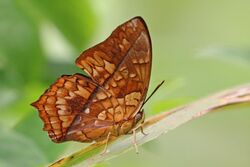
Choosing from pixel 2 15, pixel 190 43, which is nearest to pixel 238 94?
pixel 2 15

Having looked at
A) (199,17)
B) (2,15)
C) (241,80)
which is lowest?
(2,15)

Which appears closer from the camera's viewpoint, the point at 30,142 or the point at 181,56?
the point at 30,142

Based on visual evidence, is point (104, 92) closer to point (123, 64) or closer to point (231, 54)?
point (123, 64)

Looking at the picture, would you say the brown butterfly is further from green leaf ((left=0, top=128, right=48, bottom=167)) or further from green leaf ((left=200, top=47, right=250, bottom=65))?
green leaf ((left=200, top=47, right=250, bottom=65))

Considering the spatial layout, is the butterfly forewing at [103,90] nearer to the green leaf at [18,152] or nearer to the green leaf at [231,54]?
the green leaf at [18,152]

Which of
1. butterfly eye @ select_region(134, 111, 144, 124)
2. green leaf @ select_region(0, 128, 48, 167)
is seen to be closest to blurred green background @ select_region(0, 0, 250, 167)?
green leaf @ select_region(0, 128, 48, 167)

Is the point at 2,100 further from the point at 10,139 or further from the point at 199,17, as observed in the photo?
the point at 199,17

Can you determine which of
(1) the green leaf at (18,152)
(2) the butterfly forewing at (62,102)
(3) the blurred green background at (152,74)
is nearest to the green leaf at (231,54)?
(3) the blurred green background at (152,74)

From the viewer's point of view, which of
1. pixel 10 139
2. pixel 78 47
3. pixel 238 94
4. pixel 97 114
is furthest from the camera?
pixel 78 47
